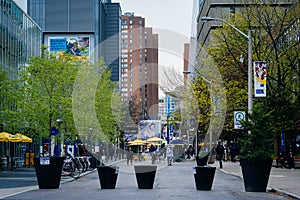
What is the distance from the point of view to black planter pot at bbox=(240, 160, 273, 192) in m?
19.8

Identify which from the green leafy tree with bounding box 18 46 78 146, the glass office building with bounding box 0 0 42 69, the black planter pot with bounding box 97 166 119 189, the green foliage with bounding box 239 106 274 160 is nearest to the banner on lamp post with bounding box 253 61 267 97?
the green foliage with bounding box 239 106 274 160

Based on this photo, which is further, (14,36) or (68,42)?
(68,42)

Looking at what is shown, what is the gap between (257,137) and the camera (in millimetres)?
20141

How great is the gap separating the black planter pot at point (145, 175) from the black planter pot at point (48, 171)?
2876 mm

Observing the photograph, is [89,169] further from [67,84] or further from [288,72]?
[288,72]

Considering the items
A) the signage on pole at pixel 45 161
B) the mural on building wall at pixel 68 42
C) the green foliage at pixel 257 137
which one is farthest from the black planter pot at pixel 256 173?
the mural on building wall at pixel 68 42

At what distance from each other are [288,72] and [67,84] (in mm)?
15743

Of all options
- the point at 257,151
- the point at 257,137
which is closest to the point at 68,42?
the point at 257,137

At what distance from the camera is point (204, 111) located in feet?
171

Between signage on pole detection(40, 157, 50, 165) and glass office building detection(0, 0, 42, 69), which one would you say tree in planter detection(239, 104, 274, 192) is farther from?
glass office building detection(0, 0, 42, 69)

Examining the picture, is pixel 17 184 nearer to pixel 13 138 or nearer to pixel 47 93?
pixel 13 138

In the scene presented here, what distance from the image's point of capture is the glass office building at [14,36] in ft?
174

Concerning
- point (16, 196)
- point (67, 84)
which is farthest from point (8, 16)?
point (16, 196)

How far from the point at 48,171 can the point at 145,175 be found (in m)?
3.53
